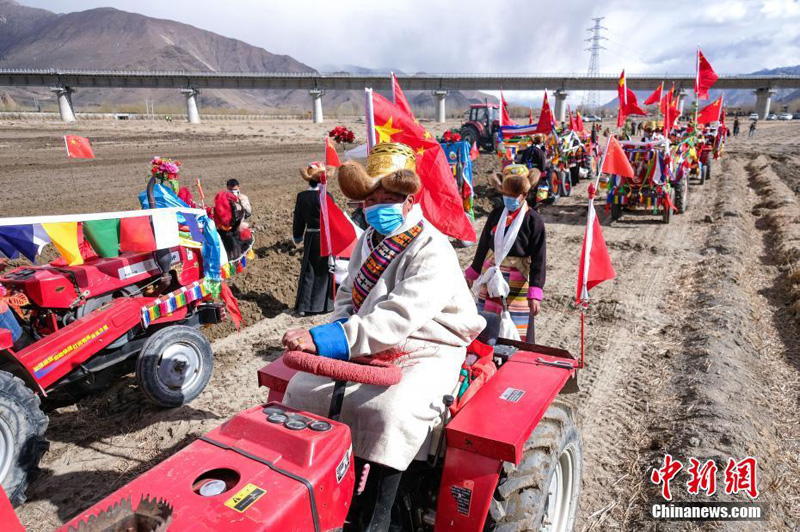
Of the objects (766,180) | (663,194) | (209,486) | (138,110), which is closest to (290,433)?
(209,486)

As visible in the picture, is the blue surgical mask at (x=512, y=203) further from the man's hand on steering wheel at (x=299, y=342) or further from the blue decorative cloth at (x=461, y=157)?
the blue decorative cloth at (x=461, y=157)

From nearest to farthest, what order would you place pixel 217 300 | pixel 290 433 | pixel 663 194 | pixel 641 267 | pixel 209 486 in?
pixel 209 486, pixel 290 433, pixel 217 300, pixel 641 267, pixel 663 194

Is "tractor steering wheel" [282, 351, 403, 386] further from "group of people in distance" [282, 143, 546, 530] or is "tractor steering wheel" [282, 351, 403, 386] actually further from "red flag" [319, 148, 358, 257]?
"red flag" [319, 148, 358, 257]

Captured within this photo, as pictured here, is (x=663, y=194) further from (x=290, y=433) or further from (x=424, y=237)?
(x=290, y=433)

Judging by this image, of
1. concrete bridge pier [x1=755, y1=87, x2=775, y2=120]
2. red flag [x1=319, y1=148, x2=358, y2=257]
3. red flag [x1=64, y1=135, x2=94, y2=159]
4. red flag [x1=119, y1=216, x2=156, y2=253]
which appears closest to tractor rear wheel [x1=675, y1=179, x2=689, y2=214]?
red flag [x1=319, y1=148, x2=358, y2=257]

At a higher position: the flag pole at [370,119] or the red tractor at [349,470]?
the flag pole at [370,119]

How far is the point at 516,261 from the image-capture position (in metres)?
4.21

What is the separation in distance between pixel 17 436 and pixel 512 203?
392 centimetres

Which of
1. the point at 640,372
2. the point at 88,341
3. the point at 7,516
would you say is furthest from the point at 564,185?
the point at 7,516

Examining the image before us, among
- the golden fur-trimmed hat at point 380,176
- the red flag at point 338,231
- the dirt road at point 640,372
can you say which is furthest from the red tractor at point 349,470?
the red flag at point 338,231

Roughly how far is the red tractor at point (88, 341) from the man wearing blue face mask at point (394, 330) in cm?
233

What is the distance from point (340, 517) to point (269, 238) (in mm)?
→ 8186

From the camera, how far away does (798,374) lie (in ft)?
16.0

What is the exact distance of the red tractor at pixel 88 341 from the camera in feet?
11.1
